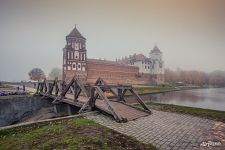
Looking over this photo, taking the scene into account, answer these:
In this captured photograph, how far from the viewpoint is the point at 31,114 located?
17062 mm

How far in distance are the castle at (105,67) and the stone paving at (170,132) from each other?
131ft

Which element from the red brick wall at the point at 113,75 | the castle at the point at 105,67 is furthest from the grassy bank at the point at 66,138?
the castle at the point at 105,67

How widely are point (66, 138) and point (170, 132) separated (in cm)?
354

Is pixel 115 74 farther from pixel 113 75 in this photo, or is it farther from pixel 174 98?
pixel 174 98

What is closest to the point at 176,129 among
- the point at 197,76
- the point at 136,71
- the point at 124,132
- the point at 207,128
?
the point at 207,128

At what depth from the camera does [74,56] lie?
158ft

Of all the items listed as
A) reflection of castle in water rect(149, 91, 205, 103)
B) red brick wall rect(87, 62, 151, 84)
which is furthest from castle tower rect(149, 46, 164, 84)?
reflection of castle in water rect(149, 91, 205, 103)

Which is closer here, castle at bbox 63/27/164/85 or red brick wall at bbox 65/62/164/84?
castle at bbox 63/27/164/85

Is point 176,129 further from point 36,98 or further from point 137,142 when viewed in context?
point 36,98

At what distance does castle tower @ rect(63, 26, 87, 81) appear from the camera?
47125 mm

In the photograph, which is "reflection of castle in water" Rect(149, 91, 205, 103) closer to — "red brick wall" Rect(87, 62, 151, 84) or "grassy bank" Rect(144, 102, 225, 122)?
"grassy bank" Rect(144, 102, 225, 122)

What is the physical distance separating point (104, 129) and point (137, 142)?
145cm

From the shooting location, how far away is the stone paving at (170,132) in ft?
16.5

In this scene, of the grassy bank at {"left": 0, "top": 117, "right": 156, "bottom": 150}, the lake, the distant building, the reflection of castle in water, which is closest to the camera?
the grassy bank at {"left": 0, "top": 117, "right": 156, "bottom": 150}
